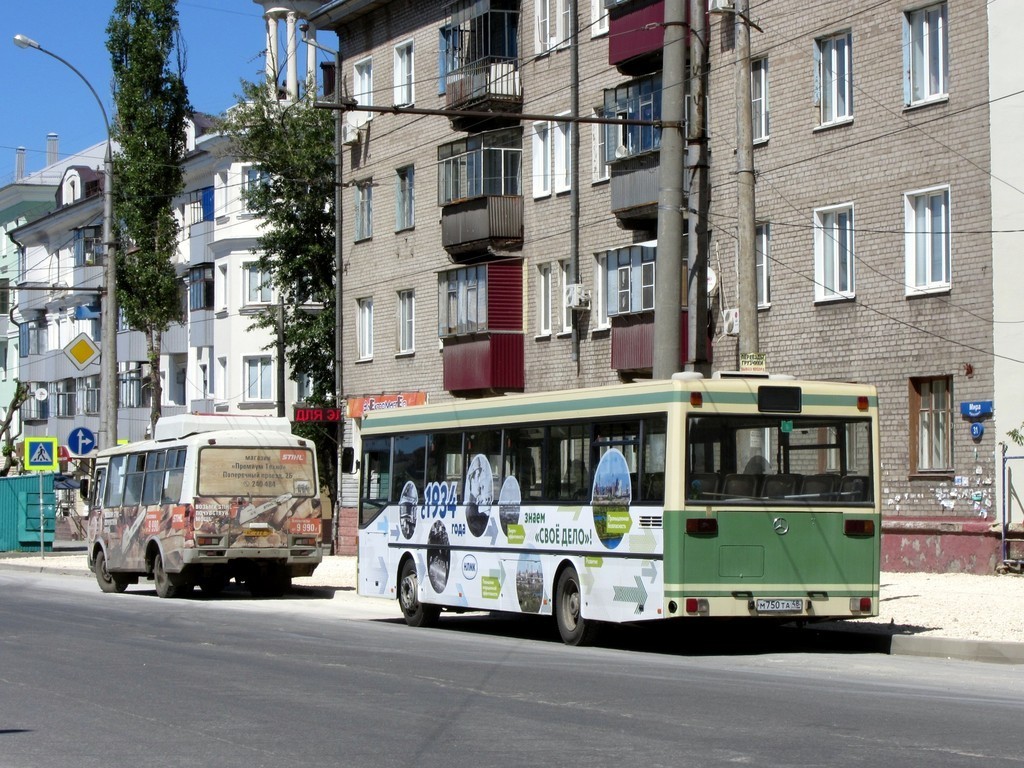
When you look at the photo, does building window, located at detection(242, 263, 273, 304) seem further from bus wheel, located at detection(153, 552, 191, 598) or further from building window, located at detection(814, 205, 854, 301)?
bus wheel, located at detection(153, 552, 191, 598)

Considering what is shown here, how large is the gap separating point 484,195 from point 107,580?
14.0 metres

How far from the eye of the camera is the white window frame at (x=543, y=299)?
38.6 meters

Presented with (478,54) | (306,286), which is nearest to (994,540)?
(478,54)

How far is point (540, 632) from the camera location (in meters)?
20.5

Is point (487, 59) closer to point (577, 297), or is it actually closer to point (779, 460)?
point (577, 297)

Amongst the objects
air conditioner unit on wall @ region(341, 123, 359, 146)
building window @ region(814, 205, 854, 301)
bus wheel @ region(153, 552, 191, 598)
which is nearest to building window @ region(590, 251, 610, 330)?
building window @ region(814, 205, 854, 301)

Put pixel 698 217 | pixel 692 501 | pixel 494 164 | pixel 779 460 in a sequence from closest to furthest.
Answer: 1. pixel 692 501
2. pixel 779 460
3. pixel 698 217
4. pixel 494 164

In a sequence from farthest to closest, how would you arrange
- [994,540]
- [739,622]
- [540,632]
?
[994,540]
[540,632]
[739,622]

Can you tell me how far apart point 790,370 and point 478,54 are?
1316 centimetres

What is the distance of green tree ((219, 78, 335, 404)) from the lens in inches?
2066

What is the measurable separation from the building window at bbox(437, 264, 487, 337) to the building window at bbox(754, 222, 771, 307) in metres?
9.01

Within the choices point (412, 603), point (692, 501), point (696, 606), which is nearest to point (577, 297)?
point (412, 603)

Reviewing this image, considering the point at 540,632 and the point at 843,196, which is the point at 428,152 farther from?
the point at 540,632

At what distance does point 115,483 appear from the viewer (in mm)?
30016
